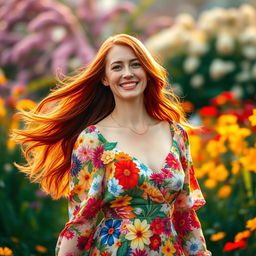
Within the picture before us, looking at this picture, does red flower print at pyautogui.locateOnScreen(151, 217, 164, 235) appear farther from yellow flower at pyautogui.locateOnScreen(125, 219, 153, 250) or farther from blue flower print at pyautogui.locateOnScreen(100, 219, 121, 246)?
blue flower print at pyautogui.locateOnScreen(100, 219, 121, 246)

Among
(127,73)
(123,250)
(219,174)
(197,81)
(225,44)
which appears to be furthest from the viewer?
(197,81)

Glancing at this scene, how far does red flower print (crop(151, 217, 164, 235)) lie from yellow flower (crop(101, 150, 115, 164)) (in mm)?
299

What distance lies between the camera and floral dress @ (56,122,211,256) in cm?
272

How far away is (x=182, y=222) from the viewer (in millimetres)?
2971

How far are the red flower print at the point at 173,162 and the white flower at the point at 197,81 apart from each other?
5.43 metres

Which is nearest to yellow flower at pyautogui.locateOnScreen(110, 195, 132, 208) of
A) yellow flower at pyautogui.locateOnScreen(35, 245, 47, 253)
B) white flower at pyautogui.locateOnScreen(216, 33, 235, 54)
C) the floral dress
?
the floral dress

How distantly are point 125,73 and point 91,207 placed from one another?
0.55 metres

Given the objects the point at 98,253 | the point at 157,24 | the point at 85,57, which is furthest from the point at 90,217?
the point at 157,24

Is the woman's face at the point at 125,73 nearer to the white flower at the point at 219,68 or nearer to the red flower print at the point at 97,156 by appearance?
the red flower print at the point at 97,156

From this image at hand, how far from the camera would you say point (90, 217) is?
2779 millimetres

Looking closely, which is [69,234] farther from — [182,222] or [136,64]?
[136,64]

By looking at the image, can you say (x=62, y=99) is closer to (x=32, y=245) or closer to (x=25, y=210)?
(x=32, y=245)

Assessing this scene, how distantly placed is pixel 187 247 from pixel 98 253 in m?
0.43

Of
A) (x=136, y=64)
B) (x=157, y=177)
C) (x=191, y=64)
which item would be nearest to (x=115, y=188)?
(x=157, y=177)
